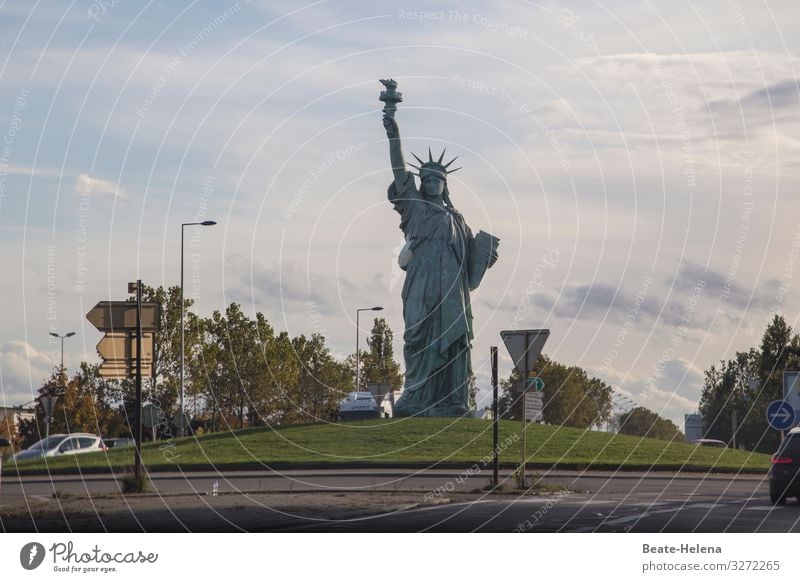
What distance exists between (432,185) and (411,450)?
583 inches

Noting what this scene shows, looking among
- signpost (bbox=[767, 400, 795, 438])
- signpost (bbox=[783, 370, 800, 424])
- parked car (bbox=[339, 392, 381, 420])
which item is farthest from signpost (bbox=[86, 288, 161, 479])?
parked car (bbox=[339, 392, 381, 420])

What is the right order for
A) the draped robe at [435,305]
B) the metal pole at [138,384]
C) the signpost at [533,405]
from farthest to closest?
the draped robe at [435,305]
the signpost at [533,405]
the metal pole at [138,384]

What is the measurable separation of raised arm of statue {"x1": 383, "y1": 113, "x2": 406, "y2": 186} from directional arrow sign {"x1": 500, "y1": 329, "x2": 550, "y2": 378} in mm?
26728

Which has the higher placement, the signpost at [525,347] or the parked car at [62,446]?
the signpost at [525,347]

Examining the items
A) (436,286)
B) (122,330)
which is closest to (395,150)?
(436,286)

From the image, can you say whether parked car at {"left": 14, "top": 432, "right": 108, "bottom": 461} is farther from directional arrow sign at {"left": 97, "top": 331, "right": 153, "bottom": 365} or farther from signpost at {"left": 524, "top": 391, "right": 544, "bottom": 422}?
directional arrow sign at {"left": 97, "top": 331, "right": 153, "bottom": 365}

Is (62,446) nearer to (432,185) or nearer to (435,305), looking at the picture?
(435,305)

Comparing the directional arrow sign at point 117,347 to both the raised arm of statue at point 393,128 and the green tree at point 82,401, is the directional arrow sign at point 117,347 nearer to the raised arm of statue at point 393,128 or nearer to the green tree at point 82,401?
the raised arm of statue at point 393,128

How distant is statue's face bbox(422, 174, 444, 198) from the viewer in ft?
186

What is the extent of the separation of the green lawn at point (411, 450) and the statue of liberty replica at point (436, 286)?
307 cm

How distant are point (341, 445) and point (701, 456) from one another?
1450 centimetres

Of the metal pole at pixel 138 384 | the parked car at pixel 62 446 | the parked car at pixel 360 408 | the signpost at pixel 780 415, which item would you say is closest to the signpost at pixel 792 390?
the signpost at pixel 780 415

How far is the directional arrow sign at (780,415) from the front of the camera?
104 feet

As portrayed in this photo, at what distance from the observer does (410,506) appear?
954 inches
